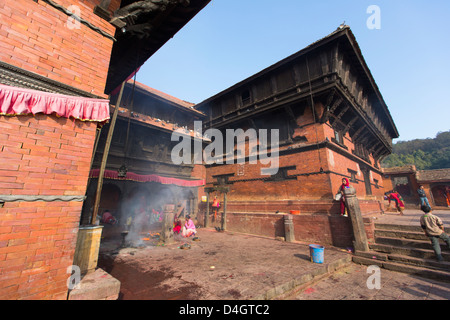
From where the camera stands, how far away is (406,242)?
6.57 metres

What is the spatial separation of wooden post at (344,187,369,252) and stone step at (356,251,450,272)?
0.27 metres

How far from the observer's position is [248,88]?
43.0 ft

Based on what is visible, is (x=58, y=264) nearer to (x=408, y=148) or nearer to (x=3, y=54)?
(x=3, y=54)

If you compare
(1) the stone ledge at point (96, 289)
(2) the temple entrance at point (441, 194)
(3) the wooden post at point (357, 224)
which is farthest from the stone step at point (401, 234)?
(2) the temple entrance at point (441, 194)

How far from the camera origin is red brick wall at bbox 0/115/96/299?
2385 mm

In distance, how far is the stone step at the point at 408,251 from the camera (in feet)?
18.8

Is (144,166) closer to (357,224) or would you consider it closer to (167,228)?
(167,228)

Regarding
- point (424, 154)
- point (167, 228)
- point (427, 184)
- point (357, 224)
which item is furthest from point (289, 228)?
point (424, 154)

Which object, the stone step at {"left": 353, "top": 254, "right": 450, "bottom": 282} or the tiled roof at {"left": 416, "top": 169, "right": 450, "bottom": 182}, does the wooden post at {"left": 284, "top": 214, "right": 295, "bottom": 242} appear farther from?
the tiled roof at {"left": 416, "top": 169, "right": 450, "bottom": 182}

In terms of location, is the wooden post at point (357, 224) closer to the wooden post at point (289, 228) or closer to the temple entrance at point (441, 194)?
the wooden post at point (289, 228)

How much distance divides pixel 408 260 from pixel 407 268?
0.45m

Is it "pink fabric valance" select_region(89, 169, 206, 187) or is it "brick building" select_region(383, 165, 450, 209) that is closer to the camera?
"pink fabric valance" select_region(89, 169, 206, 187)

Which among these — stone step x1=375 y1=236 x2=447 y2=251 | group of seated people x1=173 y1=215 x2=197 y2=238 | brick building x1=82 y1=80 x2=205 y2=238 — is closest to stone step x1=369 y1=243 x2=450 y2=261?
stone step x1=375 y1=236 x2=447 y2=251
